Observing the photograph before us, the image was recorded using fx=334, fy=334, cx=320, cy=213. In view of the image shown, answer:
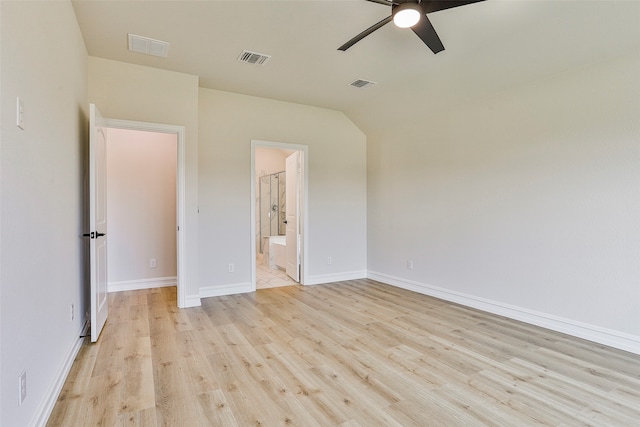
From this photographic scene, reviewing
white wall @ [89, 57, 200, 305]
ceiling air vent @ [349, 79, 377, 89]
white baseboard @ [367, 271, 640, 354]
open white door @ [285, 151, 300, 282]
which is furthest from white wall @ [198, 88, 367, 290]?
white baseboard @ [367, 271, 640, 354]

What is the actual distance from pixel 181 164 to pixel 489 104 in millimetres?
3641

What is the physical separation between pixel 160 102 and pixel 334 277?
11.5 ft

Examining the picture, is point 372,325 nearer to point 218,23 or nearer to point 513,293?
point 513,293

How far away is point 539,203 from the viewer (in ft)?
11.0

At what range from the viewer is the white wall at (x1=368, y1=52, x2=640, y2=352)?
2828 millimetres

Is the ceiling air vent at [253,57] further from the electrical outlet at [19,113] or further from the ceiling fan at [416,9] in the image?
the electrical outlet at [19,113]

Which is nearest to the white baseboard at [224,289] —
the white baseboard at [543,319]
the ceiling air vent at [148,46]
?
the white baseboard at [543,319]

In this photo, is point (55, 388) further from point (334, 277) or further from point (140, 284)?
point (334, 277)

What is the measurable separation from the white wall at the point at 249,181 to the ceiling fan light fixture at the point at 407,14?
2972 mm

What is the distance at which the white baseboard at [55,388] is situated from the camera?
68.0 inches

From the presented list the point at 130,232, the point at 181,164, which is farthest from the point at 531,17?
the point at 130,232

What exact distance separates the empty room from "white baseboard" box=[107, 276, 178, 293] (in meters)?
0.03

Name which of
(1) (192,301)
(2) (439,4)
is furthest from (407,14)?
(1) (192,301)

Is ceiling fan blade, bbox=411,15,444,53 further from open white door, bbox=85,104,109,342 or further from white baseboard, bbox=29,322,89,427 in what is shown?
white baseboard, bbox=29,322,89,427
